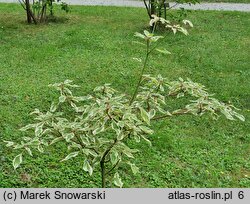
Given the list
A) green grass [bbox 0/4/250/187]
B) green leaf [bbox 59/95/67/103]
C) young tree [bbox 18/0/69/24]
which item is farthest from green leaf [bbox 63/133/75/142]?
young tree [bbox 18/0/69/24]

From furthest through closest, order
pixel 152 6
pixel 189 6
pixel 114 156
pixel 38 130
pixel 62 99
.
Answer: pixel 189 6
pixel 152 6
pixel 62 99
pixel 38 130
pixel 114 156

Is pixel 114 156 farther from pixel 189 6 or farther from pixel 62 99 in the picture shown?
pixel 189 6

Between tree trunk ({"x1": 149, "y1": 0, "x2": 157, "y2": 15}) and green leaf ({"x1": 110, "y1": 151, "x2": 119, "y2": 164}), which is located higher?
tree trunk ({"x1": 149, "y1": 0, "x2": 157, "y2": 15})

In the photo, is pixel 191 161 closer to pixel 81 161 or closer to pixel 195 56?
pixel 81 161

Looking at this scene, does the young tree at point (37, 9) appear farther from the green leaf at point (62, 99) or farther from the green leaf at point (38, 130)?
the green leaf at point (38, 130)

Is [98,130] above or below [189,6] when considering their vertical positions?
above

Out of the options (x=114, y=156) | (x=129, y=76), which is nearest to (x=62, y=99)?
(x=114, y=156)

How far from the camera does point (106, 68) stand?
20.8ft

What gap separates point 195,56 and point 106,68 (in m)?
1.56

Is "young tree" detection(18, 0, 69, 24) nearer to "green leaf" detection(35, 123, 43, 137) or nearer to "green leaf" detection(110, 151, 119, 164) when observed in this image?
"green leaf" detection(35, 123, 43, 137)

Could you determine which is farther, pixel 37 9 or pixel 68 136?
pixel 37 9

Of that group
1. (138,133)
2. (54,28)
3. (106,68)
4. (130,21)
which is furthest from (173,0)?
(138,133)

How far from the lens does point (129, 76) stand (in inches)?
239

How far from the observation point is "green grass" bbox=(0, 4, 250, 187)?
398 cm
